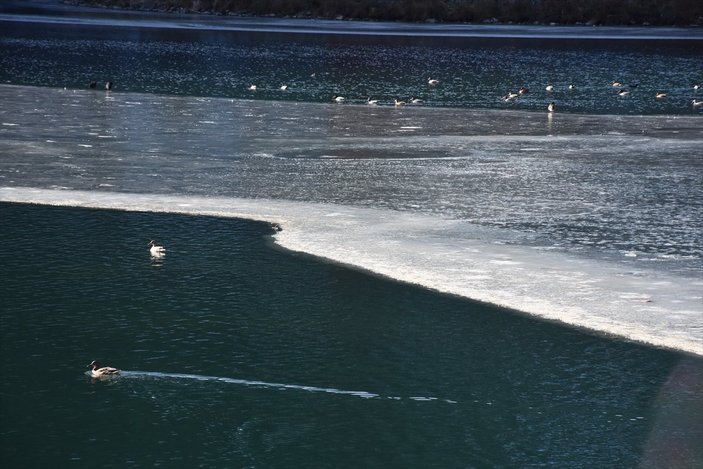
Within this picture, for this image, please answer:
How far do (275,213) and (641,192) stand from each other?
149 inches

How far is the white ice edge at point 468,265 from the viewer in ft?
26.2

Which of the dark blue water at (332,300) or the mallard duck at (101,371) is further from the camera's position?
the mallard duck at (101,371)

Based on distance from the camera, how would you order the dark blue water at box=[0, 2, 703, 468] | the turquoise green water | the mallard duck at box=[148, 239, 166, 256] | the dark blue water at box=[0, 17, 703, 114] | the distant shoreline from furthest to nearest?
the distant shoreline, the dark blue water at box=[0, 17, 703, 114], the mallard duck at box=[148, 239, 166, 256], the dark blue water at box=[0, 2, 703, 468], the turquoise green water

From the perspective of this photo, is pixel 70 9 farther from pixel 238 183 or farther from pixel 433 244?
pixel 433 244

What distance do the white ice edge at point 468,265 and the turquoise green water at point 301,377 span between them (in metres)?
0.21

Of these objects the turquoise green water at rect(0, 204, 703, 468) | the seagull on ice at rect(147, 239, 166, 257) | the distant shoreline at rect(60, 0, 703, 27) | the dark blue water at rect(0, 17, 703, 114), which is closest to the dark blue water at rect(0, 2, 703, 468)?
the turquoise green water at rect(0, 204, 703, 468)

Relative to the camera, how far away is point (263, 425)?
640 cm

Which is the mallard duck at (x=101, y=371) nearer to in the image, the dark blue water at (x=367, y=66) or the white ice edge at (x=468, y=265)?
the white ice edge at (x=468, y=265)

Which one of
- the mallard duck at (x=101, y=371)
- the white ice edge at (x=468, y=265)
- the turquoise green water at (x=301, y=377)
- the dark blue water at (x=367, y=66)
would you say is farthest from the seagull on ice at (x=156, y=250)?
the dark blue water at (x=367, y=66)

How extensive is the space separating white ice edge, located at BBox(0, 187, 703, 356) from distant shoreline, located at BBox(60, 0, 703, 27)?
99.8ft

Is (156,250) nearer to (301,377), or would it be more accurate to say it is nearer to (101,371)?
(101,371)

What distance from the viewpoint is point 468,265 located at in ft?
30.5

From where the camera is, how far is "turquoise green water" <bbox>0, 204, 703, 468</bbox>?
241 inches

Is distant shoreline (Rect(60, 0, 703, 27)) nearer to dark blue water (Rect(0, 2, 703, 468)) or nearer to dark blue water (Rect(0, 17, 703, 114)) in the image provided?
dark blue water (Rect(0, 17, 703, 114))
